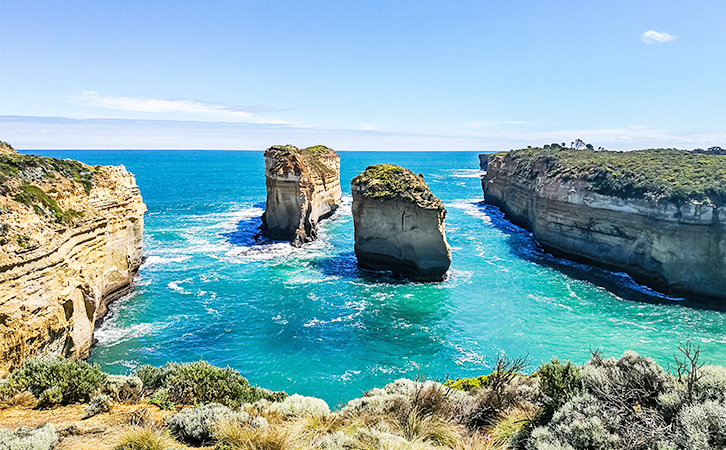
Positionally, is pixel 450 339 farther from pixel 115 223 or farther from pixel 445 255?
pixel 115 223

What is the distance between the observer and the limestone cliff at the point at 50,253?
512 inches

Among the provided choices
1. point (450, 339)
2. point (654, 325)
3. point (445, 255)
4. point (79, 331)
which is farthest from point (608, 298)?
point (79, 331)

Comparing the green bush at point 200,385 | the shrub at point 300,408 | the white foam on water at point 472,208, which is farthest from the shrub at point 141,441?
the white foam on water at point 472,208

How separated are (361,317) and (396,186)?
11122 millimetres

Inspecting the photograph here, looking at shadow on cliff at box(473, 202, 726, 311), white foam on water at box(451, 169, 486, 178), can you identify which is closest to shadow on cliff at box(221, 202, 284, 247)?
shadow on cliff at box(473, 202, 726, 311)

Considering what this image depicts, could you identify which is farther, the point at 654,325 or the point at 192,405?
the point at 654,325

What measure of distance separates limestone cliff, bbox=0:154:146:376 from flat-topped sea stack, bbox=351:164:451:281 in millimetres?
16515

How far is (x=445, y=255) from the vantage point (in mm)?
30297

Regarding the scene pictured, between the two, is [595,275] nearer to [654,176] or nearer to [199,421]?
[654,176]

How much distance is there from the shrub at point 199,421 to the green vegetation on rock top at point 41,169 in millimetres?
13184

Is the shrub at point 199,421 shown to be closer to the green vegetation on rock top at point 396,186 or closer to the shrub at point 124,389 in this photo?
the shrub at point 124,389

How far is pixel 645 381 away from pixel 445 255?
22.5 meters

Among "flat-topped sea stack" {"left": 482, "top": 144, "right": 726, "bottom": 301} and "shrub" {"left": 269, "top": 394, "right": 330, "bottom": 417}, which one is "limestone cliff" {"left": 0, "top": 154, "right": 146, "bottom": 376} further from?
"flat-topped sea stack" {"left": 482, "top": 144, "right": 726, "bottom": 301}

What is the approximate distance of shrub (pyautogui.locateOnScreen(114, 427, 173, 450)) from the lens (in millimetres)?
6859
